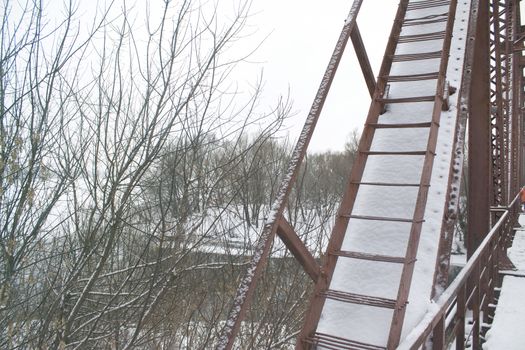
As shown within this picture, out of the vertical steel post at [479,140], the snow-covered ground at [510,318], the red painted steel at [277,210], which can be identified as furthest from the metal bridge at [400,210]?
the vertical steel post at [479,140]

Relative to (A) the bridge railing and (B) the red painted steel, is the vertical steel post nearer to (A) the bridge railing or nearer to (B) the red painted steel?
(A) the bridge railing

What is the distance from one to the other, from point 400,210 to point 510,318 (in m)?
2.66

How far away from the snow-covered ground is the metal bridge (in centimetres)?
22

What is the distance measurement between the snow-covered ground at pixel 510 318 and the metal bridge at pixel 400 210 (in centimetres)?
22

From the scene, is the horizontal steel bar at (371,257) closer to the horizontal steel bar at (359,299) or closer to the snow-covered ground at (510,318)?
the horizontal steel bar at (359,299)

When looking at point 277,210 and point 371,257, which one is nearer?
point 277,210

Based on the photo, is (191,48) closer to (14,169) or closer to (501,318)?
(14,169)

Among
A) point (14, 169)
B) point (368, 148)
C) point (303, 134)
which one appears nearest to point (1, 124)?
point (14, 169)

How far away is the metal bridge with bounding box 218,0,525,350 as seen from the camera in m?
2.66

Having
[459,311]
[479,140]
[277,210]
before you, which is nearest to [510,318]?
[459,311]

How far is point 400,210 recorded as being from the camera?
316cm

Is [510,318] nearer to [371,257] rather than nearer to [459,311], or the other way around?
[459,311]

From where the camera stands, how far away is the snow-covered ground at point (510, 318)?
410cm

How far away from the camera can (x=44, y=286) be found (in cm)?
517
